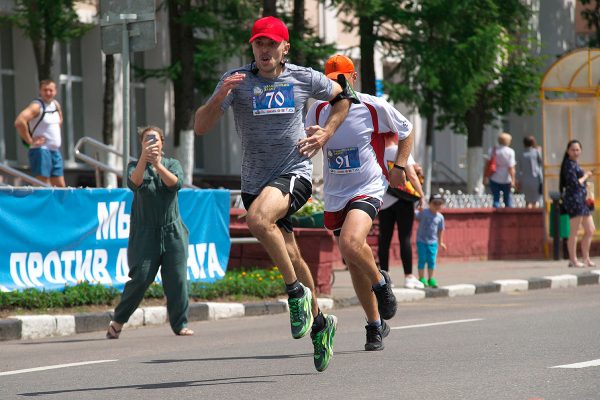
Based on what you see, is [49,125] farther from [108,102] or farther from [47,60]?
[108,102]

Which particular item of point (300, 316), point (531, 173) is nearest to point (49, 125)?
point (300, 316)

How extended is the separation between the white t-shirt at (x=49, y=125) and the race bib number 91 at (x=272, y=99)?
10.1 meters

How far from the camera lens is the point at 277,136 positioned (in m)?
8.74

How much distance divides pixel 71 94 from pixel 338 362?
19.2 m

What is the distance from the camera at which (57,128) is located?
60.8 feet

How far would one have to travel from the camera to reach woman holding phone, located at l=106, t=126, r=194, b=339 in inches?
478

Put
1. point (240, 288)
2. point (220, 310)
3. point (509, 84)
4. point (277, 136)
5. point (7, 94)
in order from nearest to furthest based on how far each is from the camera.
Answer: point (277, 136) < point (220, 310) < point (240, 288) < point (7, 94) < point (509, 84)

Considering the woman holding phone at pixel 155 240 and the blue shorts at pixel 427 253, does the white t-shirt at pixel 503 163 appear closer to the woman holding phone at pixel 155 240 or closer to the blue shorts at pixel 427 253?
the blue shorts at pixel 427 253

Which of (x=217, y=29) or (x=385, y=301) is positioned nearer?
(x=385, y=301)

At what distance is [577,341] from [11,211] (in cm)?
590

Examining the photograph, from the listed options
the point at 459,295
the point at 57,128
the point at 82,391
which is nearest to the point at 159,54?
the point at 57,128

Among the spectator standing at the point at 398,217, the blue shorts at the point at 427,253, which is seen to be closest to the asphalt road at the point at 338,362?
the spectator standing at the point at 398,217

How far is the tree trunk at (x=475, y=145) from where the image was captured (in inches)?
1369

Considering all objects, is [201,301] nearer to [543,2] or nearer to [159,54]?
[159,54]
